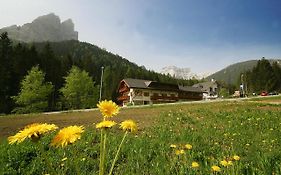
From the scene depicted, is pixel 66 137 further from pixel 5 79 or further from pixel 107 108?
pixel 5 79

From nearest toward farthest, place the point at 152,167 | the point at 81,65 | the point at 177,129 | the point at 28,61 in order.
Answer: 1. the point at 152,167
2. the point at 177,129
3. the point at 28,61
4. the point at 81,65

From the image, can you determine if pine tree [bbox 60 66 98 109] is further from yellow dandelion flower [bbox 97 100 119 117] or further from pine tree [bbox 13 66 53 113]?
yellow dandelion flower [bbox 97 100 119 117]

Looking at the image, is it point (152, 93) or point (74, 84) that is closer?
point (74, 84)

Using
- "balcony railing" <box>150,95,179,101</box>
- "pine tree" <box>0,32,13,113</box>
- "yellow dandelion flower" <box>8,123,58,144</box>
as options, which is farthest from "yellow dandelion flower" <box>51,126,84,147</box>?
"balcony railing" <box>150,95,179,101</box>

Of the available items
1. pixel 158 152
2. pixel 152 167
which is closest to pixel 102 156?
pixel 152 167

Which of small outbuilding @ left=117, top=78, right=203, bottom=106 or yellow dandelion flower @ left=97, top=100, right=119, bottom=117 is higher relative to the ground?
small outbuilding @ left=117, top=78, right=203, bottom=106

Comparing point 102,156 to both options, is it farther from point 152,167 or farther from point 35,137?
point 152,167

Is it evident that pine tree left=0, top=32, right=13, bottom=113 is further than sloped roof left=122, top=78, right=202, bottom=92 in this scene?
No

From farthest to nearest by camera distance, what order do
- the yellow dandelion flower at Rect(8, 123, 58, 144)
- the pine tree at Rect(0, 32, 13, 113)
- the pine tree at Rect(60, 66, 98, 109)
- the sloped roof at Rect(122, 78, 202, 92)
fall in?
1. the sloped roof at Rect(122, 78, 202, 92)
2. the pine tree at Rect(60, 66, 98, 109)
3. the pine tree at Rect(0, 32, 13, 113)
4. the yellow dandelion flower at Rect(8, 123, 58, 144)

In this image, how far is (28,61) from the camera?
2719 inches

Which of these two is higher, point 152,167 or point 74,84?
point 74,84

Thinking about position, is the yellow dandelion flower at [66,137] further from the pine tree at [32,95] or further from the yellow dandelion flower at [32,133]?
the pine tree at [32,95]

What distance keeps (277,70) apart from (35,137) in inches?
5275

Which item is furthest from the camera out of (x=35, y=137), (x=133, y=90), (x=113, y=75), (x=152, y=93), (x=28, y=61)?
(x=113, y=75)
